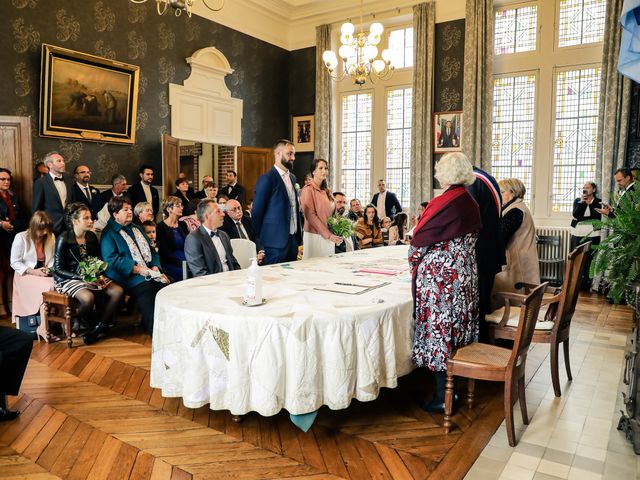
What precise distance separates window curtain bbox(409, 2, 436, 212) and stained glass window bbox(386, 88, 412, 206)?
55 centimetres

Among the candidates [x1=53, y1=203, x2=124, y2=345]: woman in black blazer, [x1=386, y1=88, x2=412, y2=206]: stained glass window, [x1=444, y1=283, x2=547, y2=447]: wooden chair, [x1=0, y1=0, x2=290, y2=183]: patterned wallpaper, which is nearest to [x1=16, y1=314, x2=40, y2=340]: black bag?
[x1=53, y1=203, x2=124, y2=345]: woman in black blazer

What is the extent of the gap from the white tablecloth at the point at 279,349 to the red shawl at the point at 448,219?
406mm

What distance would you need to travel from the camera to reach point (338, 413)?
3115mm

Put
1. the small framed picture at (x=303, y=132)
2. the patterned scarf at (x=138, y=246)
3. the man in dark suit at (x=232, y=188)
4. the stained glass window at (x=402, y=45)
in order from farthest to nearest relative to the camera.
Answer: the small framed picture at (x=303, y=132) → the stained glass window at (x=402, y=45) → the man in dark suit at (x=232, y=188) → the patterned scarf at (x=138, y=246)

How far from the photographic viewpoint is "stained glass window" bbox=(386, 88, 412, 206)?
9.88 metres

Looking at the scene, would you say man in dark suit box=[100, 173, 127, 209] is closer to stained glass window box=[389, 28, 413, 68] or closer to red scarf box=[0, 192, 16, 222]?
red scarf box=[0, 192, 16, 222]

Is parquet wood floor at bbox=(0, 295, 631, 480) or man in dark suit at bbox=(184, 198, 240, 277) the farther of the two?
man in dark suit at bbox=(184, 198, 240, 277)

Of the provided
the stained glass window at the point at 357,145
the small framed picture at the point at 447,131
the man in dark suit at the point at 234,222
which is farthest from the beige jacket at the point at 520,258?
the stained glass window at the point at 357,145

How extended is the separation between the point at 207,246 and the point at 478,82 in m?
6.36

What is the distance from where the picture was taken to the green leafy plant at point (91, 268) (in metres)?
4.55

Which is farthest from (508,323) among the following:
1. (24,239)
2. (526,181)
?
(526,181)

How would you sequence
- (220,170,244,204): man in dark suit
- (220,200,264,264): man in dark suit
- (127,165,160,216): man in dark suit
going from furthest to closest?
(220,170,244,204): man in dark suit < (127,165,160,216): man in dark suit < (220,200,264,264): man in dark suit

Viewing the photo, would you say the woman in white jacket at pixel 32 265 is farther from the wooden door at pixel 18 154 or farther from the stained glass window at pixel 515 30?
the stained glass window at pixel 515 30

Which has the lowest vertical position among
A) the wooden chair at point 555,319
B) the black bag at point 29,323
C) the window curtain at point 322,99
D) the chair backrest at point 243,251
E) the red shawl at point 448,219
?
the black bag at point 29,323
